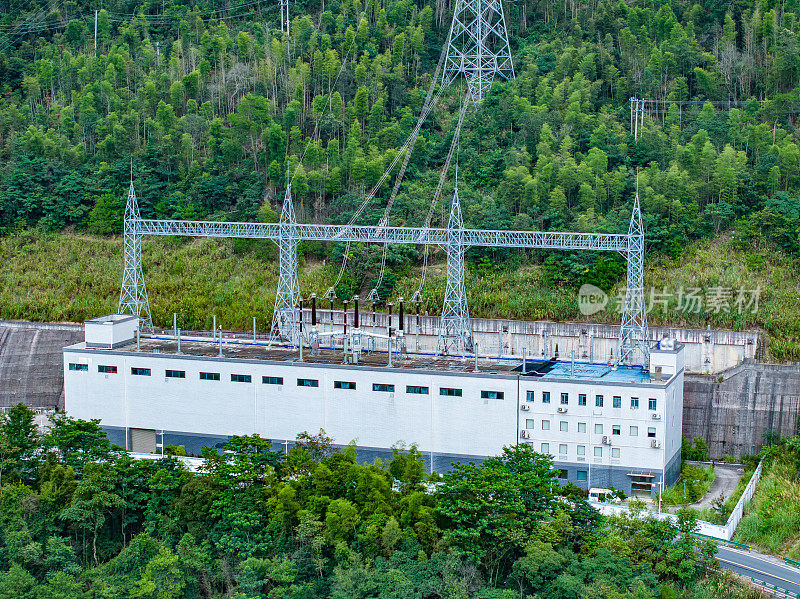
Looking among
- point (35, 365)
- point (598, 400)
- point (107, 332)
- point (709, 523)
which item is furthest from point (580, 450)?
point (35, 365)

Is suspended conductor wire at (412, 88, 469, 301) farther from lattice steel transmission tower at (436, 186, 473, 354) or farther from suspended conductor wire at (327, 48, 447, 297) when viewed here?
lattice steel transmission tower at (436, 186, 473, 354)

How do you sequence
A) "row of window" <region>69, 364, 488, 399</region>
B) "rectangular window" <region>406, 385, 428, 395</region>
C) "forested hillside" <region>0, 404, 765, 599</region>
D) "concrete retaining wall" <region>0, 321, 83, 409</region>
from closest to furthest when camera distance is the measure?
"forested hillside" <region>0, 404, 765, 599</region> → "row of window" <region>69, 364, 488, 399</region> → "rectangular window" <region>406, 385, 428, 395</region> → "concrete retaining wall" <region>0, 321, 83, 409</region>

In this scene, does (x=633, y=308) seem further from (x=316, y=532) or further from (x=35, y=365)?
(x=35, y=365)

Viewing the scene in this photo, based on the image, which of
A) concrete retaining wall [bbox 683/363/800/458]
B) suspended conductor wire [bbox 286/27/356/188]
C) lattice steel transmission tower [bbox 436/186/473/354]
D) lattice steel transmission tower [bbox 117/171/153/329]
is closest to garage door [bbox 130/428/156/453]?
lattice steel transmission tower [bbox 117/171/153/329]

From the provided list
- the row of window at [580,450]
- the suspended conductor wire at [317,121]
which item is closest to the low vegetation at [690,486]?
the row of window at [580,450]

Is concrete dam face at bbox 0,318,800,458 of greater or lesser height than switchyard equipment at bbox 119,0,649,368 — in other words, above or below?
below

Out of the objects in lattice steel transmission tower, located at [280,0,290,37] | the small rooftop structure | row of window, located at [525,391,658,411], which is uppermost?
lattice steel transmission tower, located at [280,0,290,37]

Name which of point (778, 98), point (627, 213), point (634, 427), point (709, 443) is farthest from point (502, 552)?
point (778, 98)

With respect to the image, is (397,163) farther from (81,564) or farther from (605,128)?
(81,564)
